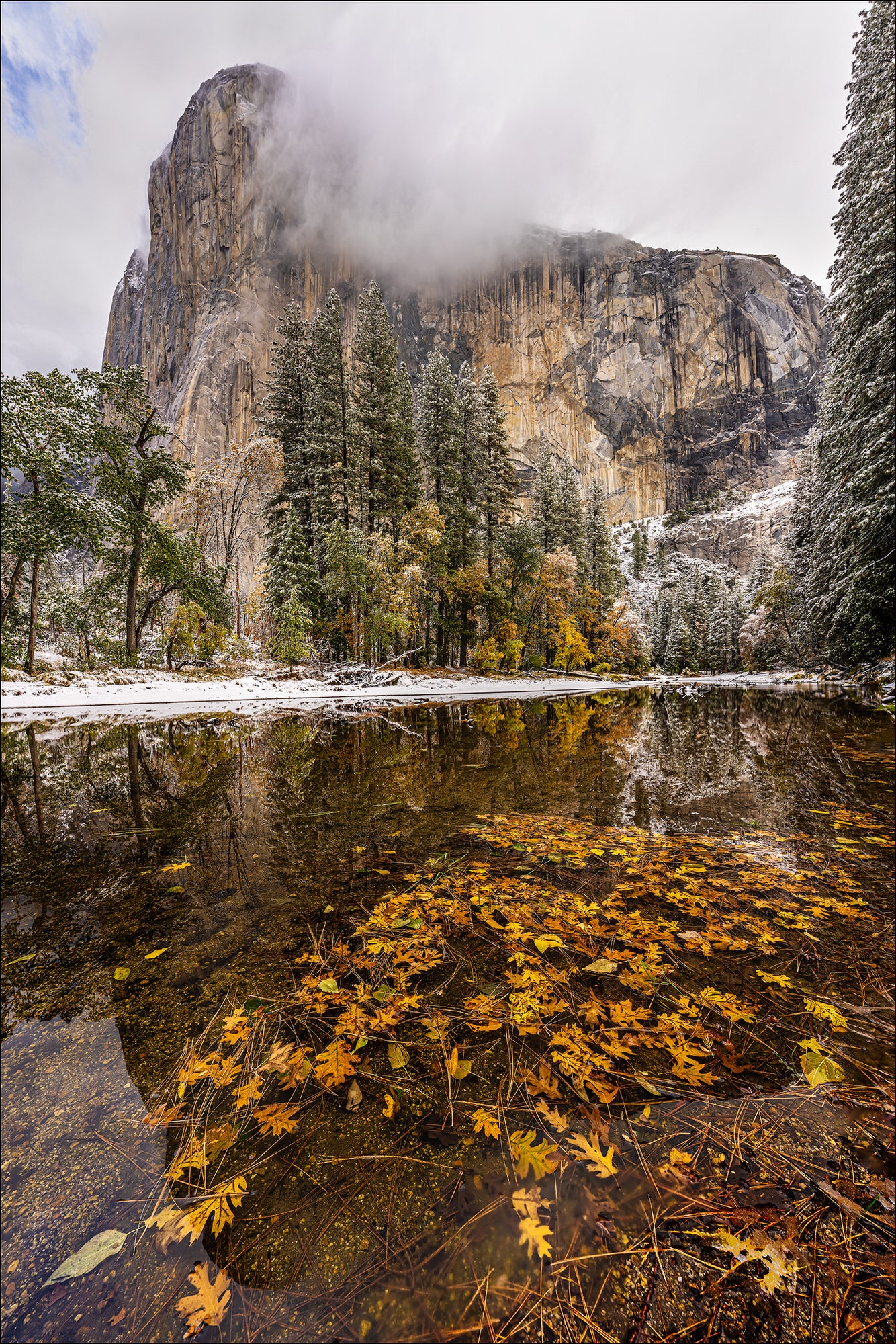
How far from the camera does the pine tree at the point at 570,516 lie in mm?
29031

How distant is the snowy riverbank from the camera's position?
38.4 ft

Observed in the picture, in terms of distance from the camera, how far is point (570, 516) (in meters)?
29.7

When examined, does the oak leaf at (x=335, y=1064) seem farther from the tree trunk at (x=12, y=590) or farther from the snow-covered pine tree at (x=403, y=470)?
the snow-covered pine tree at (x=403, y=470)

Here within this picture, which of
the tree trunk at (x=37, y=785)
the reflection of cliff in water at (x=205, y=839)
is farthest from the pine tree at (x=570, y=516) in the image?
the tree trunk at (x=37, y=785)

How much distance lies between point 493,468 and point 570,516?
833cm

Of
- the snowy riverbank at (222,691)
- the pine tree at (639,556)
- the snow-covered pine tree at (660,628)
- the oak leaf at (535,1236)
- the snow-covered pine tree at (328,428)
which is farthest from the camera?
the pine tree at (639,556)

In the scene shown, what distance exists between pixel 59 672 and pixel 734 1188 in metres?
18.0

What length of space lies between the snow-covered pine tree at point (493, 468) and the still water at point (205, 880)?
1715 cm

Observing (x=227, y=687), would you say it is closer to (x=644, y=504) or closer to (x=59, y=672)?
(x=59, y=672)

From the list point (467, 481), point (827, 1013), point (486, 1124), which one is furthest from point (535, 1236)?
point (467, 481)

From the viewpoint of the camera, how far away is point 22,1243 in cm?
112

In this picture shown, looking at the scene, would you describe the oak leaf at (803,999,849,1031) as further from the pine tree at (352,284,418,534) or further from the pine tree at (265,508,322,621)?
the pine tree at (352,284,418,534)

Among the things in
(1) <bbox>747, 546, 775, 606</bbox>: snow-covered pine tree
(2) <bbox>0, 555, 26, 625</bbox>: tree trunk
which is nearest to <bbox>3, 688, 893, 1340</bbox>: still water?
(2) <bbox>0, 555, 26, 625</bbox>: tree trunk

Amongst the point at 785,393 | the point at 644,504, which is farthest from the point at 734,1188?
the point at 785,393
